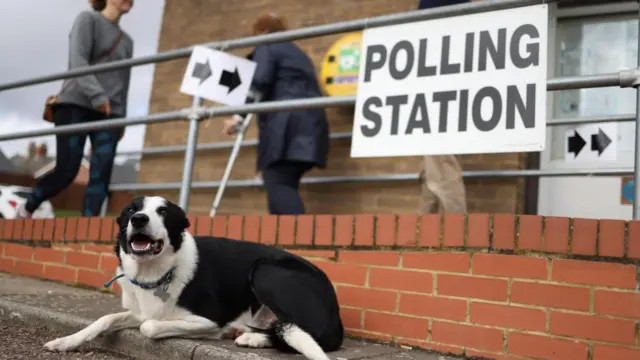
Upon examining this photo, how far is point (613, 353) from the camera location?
2.25 metres

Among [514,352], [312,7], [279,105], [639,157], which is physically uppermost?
[312,7]

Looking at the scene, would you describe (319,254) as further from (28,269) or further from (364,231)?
(28,269)

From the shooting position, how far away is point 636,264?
229cm

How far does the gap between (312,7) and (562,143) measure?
2.38 meters

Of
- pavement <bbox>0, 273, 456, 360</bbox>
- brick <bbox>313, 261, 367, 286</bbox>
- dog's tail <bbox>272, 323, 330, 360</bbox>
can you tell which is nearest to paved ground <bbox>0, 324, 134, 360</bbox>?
pavement <bbox>0, 273, 456, 360</bbox>

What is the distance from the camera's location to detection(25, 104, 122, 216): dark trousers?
170 inches

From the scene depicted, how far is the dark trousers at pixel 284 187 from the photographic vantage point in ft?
12.9

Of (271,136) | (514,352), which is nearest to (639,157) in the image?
(514,352)

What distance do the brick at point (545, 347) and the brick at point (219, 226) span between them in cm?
154

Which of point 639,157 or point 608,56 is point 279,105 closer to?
point 639,157

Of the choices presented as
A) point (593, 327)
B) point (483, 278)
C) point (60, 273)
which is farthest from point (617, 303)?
point (60, 273)

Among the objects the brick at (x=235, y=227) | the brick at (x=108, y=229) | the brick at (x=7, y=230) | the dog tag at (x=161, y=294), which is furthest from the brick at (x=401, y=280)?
the brick at (x=7, y=230)

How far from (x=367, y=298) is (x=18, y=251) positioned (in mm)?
2667

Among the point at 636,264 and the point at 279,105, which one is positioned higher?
the point at 279,105
